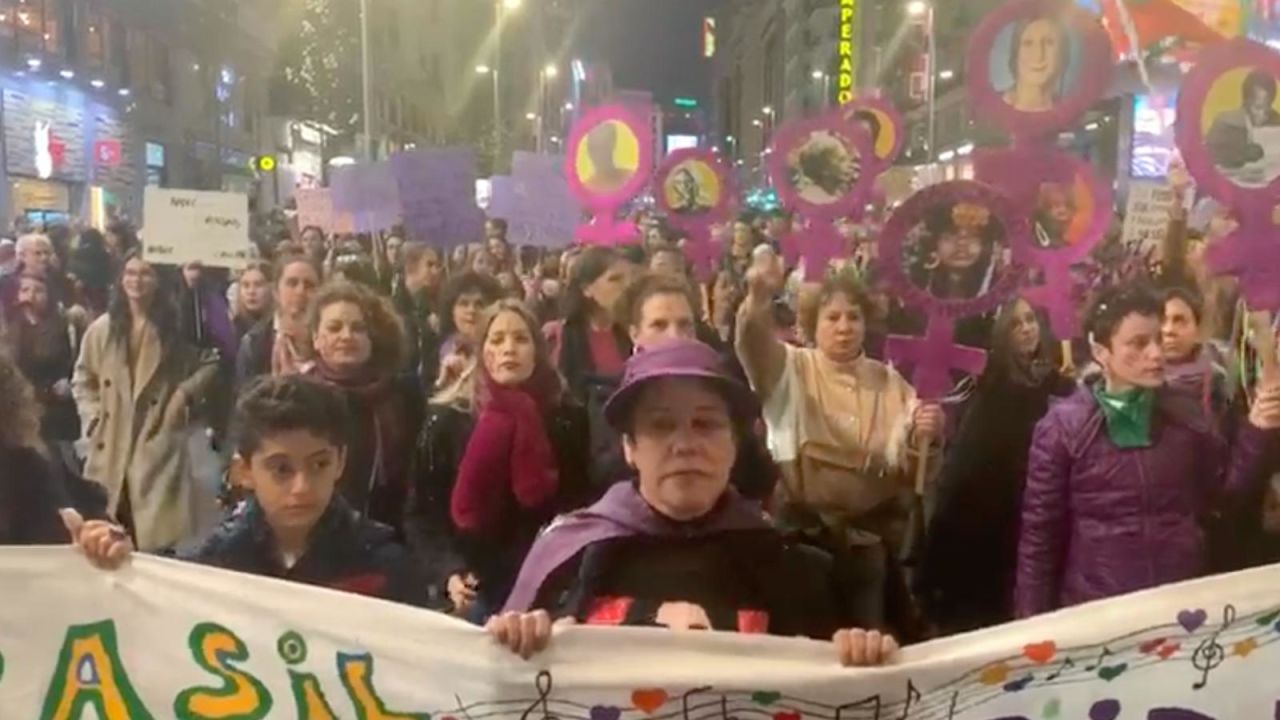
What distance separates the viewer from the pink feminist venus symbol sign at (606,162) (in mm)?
6059

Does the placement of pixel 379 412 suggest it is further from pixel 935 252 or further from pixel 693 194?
pixel 693 194

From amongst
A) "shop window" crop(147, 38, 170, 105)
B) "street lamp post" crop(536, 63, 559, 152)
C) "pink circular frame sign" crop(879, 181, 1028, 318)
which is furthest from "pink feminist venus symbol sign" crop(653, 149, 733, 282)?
"shop window" crop(147, 38, 170, 105)

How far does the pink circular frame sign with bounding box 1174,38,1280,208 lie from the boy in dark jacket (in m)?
2.45

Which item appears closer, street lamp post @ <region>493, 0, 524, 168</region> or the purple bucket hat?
the purple bucket hat

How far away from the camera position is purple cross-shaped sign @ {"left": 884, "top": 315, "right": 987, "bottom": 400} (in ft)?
12.3

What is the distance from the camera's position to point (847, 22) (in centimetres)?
3053

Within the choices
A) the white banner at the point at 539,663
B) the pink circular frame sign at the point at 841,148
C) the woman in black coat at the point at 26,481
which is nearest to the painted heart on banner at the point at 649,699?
the white banner at the point at 539,663

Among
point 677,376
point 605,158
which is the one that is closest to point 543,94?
point 605,158

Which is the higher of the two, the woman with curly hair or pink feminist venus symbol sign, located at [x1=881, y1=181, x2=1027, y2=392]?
pink feminist venus symbol sign, located at [x1=881, y1=181, x2=1027, y2=392]

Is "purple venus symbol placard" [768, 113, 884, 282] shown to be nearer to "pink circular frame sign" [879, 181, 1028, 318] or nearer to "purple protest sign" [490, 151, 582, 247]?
"purple protest sign" [490, 151, 582, 247]

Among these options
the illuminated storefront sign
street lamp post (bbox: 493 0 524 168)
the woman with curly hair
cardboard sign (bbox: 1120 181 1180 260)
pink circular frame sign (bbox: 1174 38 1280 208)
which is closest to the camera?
the woman with curly hair

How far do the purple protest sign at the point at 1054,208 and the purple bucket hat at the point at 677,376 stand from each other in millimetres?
1817

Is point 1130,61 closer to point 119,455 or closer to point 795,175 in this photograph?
point 795,175

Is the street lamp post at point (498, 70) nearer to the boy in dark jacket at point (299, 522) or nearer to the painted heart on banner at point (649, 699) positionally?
the boy in dark jacket at point (299, 522)
